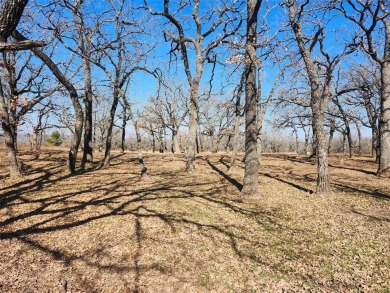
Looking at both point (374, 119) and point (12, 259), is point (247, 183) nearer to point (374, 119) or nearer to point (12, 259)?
point (12, 259)

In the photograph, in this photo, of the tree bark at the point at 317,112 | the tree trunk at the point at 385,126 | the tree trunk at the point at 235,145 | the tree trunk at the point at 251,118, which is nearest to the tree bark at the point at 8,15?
the tree trunk at the point at 251,118

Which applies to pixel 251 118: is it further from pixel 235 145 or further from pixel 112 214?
pixel 112 214

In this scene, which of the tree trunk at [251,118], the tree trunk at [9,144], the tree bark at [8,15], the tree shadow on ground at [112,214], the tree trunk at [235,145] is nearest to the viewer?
the tree bark at [8,15]

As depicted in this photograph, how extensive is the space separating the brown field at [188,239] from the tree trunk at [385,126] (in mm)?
4111

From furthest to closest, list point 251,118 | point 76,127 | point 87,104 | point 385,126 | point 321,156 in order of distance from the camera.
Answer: point 87,104
point 385,126
point 76,127
point 321,156
point 251,118

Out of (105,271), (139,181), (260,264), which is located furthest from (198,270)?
(139,181)

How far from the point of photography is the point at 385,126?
13859 millimetres

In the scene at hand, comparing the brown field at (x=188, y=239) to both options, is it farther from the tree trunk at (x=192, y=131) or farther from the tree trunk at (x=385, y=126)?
the tree trunk at (x=385, y=126)

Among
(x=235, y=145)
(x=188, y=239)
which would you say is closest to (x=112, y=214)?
(x=188, y=239)

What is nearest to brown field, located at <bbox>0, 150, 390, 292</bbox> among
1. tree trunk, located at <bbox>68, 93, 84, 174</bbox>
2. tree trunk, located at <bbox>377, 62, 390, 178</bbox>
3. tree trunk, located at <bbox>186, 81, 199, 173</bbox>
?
tree trunk, located at <bbox>68, 93, 84, 174</bbox>

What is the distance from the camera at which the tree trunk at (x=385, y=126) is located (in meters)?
13.6

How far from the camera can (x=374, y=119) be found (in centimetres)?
2603

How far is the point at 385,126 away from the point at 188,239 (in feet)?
43.9

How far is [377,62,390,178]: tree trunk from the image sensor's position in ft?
44.6
